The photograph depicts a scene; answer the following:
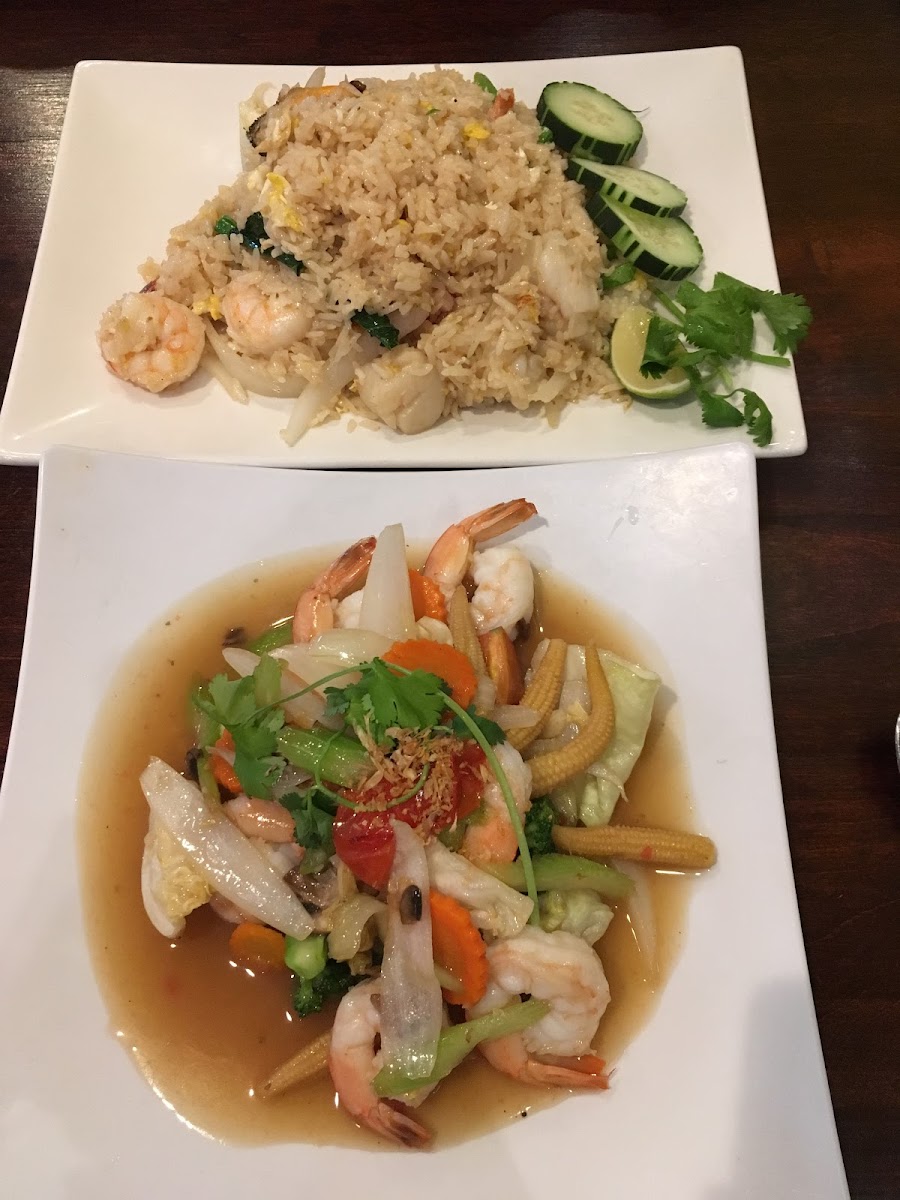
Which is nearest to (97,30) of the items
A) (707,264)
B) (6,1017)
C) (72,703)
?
(707,264)

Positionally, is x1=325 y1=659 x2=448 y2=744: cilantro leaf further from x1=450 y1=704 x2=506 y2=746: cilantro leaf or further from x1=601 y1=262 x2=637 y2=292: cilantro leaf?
x1=601 y1=262 x2=637 y2=292: cilantro leaf

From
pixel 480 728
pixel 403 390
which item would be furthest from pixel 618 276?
pixel 480 728

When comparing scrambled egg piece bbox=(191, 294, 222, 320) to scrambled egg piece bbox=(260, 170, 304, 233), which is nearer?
scrambled egg piece bbox=(260, 170, 304, 233)

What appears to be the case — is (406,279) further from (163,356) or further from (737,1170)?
(737,1170)

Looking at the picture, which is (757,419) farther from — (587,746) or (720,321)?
(587,746)

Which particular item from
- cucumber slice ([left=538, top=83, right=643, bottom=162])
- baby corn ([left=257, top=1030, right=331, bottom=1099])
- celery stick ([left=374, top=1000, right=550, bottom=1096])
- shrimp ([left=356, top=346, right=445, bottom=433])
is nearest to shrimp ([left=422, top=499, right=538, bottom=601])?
shrimp ([left=356, top=346, right=445, bottom=433])

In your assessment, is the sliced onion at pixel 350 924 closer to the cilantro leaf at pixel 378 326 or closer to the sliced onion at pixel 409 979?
the sliced onion at pixel 409 979
